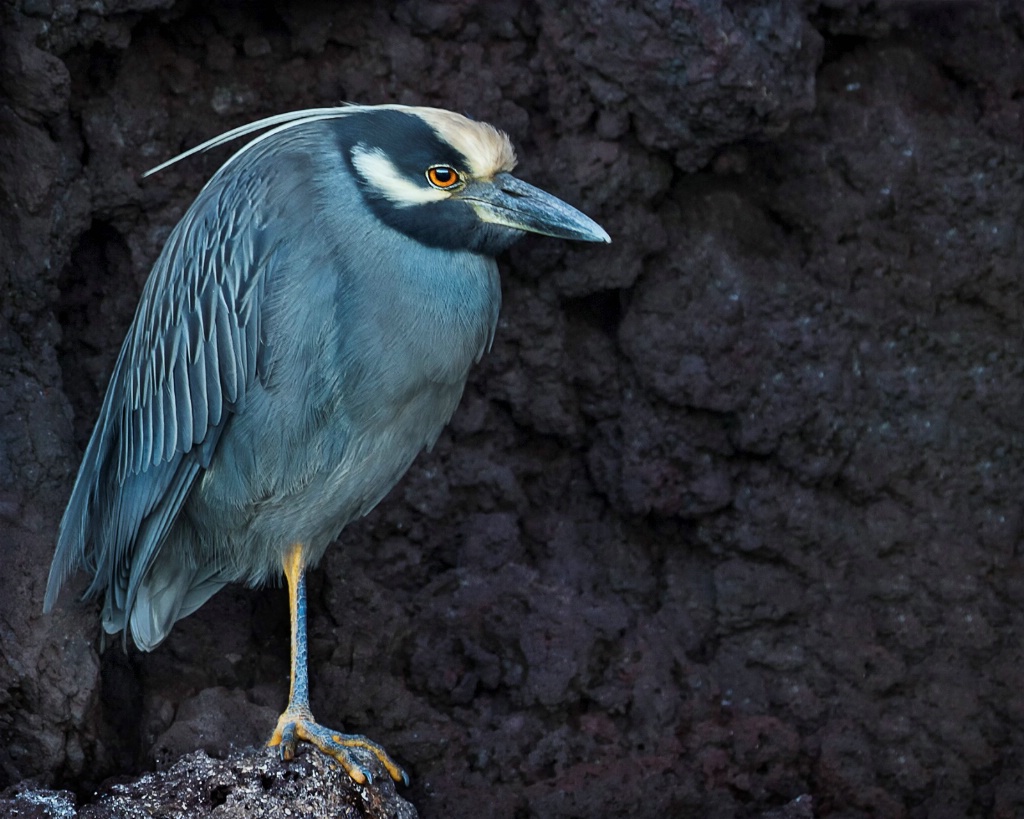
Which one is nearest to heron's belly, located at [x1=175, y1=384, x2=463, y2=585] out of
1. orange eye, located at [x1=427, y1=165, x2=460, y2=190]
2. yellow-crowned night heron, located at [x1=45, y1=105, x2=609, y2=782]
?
yellow-crowned night heron, located at [x1=45, y1=105, x2=609, y2=782]

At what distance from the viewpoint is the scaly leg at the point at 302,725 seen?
3031 mm

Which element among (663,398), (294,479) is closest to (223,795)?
(294,479)

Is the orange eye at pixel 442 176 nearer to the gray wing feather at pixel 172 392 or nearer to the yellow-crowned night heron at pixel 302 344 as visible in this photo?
the yellow-crowned night heron at pixel 302 344

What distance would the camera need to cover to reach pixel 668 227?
3.71 m

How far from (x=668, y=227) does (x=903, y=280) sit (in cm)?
61

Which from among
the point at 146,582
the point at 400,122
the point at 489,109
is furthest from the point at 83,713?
the point at 489,109

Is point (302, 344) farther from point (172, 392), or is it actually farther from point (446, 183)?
point (446, 183)

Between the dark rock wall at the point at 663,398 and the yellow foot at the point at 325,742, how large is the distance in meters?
0.21

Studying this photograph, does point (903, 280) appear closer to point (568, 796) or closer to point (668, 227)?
point (668, 227)

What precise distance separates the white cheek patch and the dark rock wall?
62 cm

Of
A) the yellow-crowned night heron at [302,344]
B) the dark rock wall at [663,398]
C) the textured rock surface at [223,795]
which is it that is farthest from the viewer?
the dark rock wall at [663,398]

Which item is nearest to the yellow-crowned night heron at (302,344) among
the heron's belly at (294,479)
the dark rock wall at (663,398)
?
the heron's belly at (294,479)

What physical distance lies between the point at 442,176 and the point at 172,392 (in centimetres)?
73

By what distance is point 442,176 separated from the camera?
305cm
